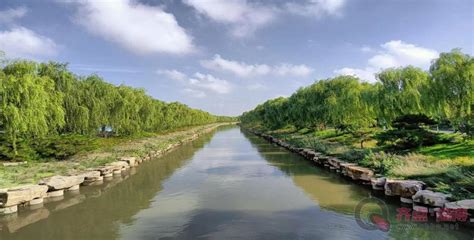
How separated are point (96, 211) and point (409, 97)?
65.4ft

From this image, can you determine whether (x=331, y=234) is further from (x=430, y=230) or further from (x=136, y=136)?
(x=136, y=136)

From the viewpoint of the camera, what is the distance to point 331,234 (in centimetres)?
944

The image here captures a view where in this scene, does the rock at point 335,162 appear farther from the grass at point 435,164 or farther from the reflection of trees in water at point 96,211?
the reflection of trees in water at point 96,211

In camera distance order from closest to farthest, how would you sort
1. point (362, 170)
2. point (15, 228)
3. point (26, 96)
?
point (15, 228) → point (362, 170) → point (26, 96)

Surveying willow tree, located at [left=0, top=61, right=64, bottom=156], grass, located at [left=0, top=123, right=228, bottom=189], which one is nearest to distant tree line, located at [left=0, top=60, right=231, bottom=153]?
willow tree, located at [left=0, top=61, right=64, bottom=156]

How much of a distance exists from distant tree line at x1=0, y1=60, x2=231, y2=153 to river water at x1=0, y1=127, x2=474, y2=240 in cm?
670

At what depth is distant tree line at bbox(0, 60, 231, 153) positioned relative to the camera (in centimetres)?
1925

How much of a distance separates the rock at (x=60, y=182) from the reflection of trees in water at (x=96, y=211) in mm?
590

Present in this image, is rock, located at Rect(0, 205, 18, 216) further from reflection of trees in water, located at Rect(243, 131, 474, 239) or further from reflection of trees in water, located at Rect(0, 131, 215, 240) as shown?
reflection of trees in water, located at Rect(243, 131, 474, 239)

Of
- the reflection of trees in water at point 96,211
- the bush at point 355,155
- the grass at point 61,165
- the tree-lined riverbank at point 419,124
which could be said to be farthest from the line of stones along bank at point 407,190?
the grass at point 61,165

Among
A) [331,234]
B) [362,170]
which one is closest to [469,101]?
[362,170]

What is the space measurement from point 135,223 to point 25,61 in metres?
18.6

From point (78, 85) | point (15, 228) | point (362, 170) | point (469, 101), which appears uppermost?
point (78, 85)

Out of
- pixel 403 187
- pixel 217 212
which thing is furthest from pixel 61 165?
pixel 403 187
